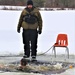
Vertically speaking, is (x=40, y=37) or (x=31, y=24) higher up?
(x=31, y=24)

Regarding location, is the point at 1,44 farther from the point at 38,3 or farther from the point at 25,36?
the point at 38,3

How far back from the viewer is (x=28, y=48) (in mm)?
9703

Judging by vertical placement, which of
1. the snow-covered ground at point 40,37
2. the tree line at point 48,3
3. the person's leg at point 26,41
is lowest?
the tree line at point 48,3

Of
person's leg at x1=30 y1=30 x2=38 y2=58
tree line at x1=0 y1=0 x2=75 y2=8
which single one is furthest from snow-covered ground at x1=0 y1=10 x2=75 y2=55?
tree line at x1=0 y1=0 x2=75 y2=8

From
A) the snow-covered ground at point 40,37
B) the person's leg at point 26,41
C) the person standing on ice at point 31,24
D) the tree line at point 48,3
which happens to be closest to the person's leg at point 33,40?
the person standing on ice at point 31,24

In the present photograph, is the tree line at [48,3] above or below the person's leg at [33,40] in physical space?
below

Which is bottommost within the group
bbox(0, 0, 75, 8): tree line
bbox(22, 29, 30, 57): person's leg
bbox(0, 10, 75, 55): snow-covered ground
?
bbox(0, 0, 75, 8): tree line

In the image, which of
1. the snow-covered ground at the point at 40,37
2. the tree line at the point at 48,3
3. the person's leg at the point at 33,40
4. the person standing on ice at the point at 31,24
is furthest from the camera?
the tree line at the point at 48,3

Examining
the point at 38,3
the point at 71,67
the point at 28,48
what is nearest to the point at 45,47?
the point at 28,48

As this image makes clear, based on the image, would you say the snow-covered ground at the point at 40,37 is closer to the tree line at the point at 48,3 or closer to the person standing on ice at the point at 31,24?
the person standing on ice at the point at 31,24

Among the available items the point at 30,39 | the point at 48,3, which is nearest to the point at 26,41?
the point at 30,39

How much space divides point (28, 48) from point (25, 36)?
0.32 metres

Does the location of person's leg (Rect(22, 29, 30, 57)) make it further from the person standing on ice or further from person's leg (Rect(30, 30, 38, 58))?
person's leg (Rect(30, 30, 38, 58))

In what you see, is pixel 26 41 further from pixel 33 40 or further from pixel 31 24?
pixel 31 24
